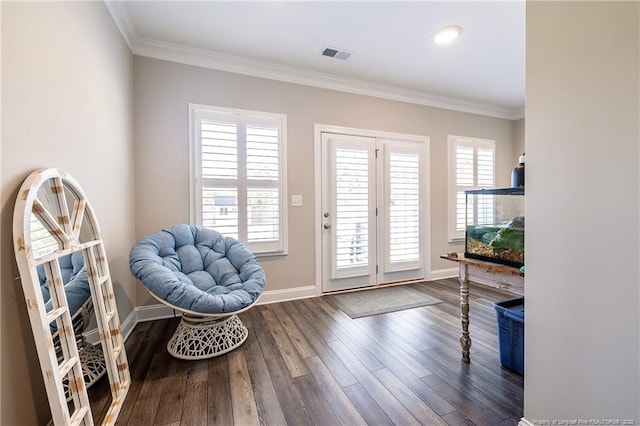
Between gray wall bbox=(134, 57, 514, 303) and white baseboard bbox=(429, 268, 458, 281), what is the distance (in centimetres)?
8

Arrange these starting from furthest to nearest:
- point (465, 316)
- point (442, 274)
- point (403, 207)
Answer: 1. point (442, 274)
2. point (403, 207)
3. point (465, 316)

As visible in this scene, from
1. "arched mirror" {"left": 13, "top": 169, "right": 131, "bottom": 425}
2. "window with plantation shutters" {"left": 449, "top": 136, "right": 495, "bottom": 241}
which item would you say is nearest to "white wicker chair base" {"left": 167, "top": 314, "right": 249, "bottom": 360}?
"arched mirror" {"left": 13, "top": 169, "right": 131, "bottom": 425}

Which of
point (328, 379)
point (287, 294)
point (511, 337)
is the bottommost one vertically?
point (328, 379)

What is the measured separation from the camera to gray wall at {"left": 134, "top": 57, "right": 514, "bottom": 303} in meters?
2.64

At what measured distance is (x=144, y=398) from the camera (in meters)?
1.55

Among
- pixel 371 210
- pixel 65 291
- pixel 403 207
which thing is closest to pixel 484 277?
pixel 371 210

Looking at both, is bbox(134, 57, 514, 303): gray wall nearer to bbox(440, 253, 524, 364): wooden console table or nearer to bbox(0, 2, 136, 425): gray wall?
bbox(0, 2, 136, 425): gray wall

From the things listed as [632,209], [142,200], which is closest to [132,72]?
[142,200]

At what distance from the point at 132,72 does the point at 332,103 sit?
212cm

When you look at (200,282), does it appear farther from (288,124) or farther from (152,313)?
(288,124)

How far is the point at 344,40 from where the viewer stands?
2.56 meters

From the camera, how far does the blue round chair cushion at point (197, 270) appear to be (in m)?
1.83

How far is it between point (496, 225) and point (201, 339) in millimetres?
2231

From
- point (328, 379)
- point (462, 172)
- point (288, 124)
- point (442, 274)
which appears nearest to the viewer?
point (328, 379)
